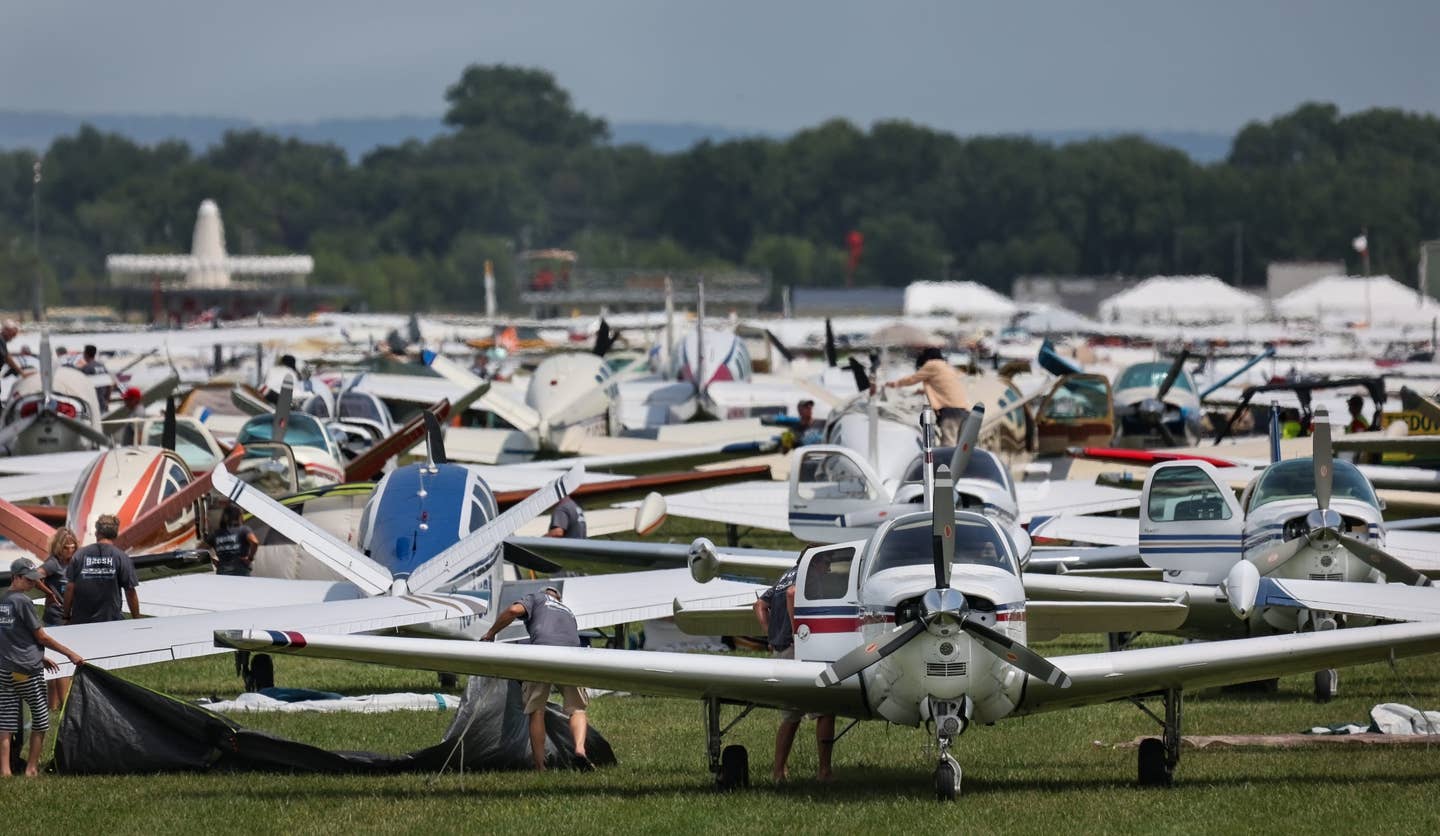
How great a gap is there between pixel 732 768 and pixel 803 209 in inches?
7090

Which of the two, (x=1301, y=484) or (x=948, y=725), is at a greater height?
(x=1301, y=484)

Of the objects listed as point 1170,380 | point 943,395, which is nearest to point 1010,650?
point 943,395

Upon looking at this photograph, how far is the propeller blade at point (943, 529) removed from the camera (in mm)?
10477

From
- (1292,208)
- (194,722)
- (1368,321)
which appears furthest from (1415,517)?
(1292,208)

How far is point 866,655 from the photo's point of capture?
35.1ft

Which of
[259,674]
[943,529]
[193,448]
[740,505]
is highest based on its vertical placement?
[943,529]

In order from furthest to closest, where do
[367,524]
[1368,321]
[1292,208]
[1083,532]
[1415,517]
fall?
[1292,208] → [1368,321] → [1415,517] → [1083,532] → [367,524]

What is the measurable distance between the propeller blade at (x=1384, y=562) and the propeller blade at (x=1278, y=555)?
1.01ft

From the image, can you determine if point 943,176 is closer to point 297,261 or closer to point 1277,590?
point 297,261

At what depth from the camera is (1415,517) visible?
2195 cm

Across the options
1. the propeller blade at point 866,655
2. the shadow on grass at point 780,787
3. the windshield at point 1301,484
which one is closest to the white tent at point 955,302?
the windshield at point 1301,484

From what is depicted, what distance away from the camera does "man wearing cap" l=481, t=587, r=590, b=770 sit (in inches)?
499

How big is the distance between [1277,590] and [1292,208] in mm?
172522

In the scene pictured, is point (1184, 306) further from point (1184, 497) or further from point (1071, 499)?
point (1184, 497)
